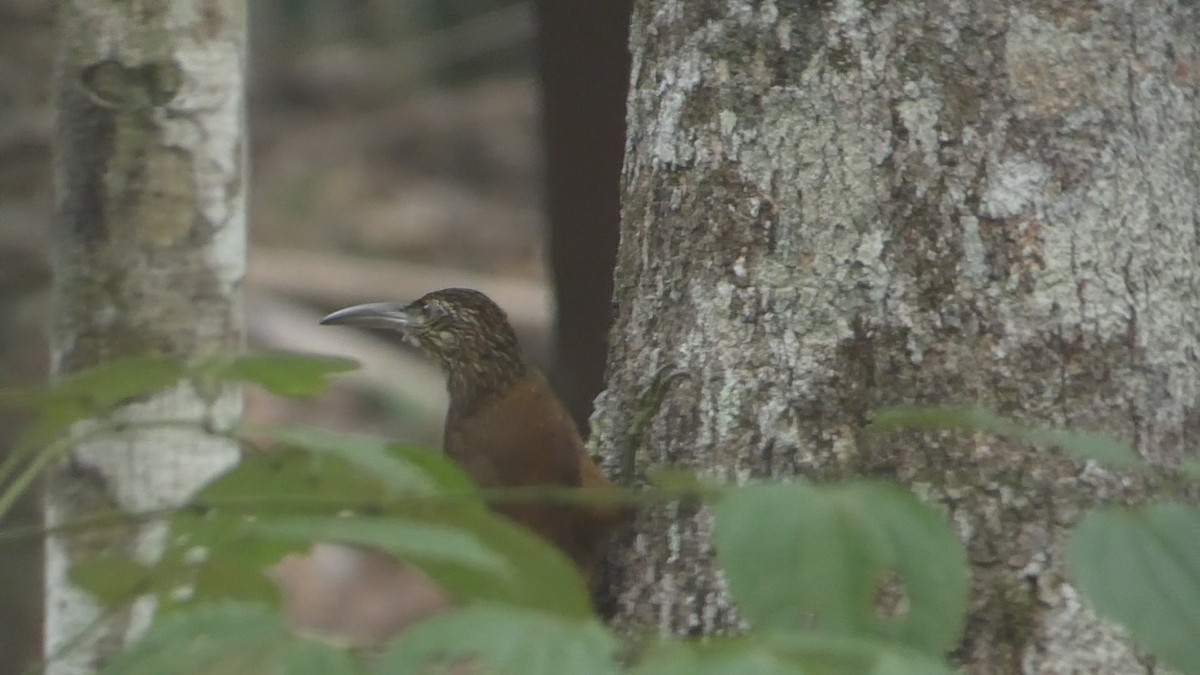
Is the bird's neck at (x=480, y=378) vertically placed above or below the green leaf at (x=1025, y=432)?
below

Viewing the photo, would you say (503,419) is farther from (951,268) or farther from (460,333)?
(951,268)

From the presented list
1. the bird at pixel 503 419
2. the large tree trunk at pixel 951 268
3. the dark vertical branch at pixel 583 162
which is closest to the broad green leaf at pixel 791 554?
the large tree trunk at pixel 951 268

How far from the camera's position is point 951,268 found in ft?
6.61

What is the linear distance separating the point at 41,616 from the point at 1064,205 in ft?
15.3

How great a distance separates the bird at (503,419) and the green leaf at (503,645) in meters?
1.17

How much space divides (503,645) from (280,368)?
1.38 feet

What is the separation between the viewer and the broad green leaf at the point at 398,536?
3.08 feet

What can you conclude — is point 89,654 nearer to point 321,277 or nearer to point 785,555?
point 785,555

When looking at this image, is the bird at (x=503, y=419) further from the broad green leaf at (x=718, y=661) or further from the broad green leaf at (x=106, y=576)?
the broad green leaf at (x=718, y=661)

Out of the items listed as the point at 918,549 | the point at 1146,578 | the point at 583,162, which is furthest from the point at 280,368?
the point at 583,162

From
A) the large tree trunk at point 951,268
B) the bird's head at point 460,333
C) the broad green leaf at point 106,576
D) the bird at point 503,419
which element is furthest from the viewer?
the bird's head at point 460,333

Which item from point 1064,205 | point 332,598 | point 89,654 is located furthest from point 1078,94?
point 332,598

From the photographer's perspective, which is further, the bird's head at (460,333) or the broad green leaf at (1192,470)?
the bird's head at (460,333)

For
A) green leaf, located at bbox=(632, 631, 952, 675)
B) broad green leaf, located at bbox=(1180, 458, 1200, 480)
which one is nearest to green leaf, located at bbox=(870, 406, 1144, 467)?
broad green leaf, located at bbox=(1180, 458, 1200, 480)
